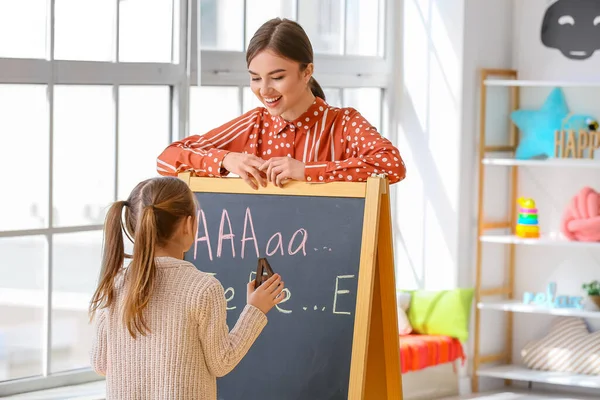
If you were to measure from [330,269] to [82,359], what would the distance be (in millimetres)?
1388

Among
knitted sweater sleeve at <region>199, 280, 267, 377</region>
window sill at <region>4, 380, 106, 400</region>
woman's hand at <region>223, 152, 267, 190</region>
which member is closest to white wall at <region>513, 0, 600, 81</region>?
window sill at <region>4, 380, 106, 400</region>

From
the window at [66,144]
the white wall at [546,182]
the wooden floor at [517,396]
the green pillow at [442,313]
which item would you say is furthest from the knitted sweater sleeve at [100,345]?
the white wall at [546,182]

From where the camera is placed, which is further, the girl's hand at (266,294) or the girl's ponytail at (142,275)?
the girl's hand at (266,294)

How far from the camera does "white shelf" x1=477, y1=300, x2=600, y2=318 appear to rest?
15.1ft

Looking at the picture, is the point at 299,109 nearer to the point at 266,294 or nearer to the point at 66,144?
the point at 266,294

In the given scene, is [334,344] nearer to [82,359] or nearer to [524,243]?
[82,359]

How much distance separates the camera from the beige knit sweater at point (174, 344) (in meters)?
2.06

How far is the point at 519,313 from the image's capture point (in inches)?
199

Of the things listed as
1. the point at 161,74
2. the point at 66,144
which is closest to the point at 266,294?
the point at 66,144

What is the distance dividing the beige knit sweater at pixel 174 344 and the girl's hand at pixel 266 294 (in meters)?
0.13

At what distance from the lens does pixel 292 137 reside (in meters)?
2.71

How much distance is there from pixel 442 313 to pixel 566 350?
631 mm

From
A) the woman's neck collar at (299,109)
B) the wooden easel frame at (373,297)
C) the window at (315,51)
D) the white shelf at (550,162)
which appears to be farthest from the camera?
the white shelf at (550,162)

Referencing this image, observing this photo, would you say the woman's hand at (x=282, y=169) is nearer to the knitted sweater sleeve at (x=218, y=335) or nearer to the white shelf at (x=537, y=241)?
the knitted sweater sleeve at (x=218, y=335)
